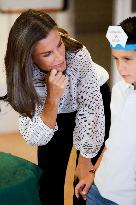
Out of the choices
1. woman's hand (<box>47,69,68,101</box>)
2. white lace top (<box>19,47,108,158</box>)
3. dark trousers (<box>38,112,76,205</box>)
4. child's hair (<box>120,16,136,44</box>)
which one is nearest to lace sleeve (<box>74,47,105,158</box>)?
white lace top (<box>19,47,108,158</box>)

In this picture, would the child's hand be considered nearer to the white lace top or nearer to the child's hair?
the white lace top

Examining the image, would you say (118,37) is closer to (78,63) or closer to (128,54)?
(128,54)

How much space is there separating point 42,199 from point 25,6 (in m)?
1.97

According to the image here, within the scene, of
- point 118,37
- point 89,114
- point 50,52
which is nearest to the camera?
point 118,37

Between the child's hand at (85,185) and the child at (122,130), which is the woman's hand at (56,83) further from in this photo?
the child's hand at (85,185)

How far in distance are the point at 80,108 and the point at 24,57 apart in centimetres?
39

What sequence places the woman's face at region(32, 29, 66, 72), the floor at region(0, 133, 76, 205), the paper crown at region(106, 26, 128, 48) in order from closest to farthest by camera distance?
the paper crown at region(106, 26, 128, 48) < the woman's face at region(32, 29, 66, 72) < the floor at region(0, 133, 76, 205)

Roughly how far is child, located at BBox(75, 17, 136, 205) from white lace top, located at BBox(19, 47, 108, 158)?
35 cm

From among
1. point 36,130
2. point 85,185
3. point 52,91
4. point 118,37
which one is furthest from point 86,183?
point 118,37

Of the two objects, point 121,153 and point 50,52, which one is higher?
point 50,52

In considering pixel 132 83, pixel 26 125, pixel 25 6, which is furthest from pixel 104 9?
pixel 132 83

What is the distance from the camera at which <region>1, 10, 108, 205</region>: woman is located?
1.32 meters

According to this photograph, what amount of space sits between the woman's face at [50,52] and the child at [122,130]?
27 cm

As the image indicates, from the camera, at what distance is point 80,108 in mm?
1584
